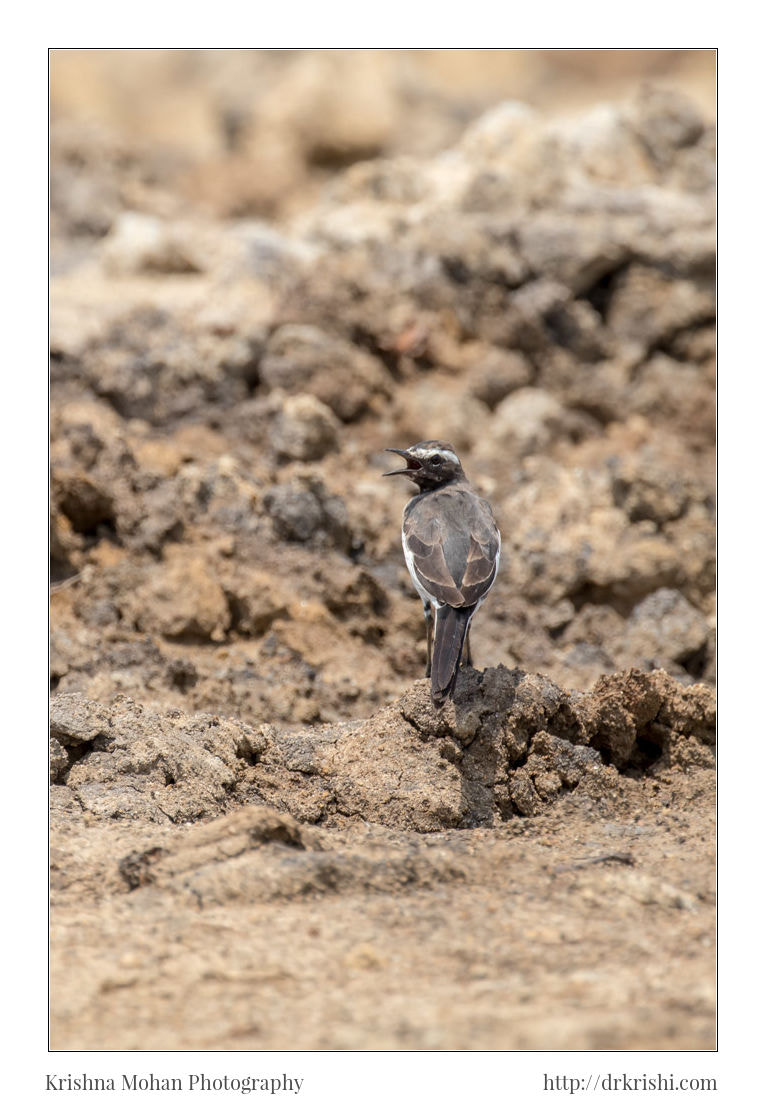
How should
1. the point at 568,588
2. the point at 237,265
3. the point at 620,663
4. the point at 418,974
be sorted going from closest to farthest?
1. the point at 418,974
2. the point at 620,663
3. the point at 568,588
4. the point at 237,265

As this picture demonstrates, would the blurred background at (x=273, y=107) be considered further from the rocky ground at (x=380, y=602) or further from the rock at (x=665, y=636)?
the rock at (x=665, y=636)

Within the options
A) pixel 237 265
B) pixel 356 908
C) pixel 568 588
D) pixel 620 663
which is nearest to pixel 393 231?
pixel 237 265

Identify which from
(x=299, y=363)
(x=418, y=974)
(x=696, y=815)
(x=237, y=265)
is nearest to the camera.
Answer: (x=418, y=974)

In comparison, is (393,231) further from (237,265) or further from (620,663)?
(620,663)

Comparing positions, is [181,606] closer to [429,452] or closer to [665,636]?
[429,452]

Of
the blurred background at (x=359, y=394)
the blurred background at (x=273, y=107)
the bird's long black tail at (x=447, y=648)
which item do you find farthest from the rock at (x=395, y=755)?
the blurred background at (x=273, y=107)

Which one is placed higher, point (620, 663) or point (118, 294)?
point (118, 294)

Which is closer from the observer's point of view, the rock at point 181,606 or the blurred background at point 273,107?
the rock at point 181,606

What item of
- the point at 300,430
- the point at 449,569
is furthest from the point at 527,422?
the point at 449,569
